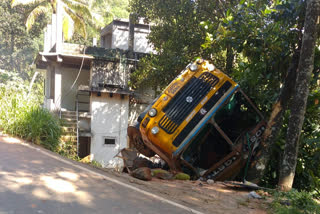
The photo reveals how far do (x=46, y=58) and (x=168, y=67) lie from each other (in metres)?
7.12

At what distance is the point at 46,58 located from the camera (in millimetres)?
16781

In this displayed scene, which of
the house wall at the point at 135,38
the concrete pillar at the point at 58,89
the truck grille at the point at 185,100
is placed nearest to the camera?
the truck grille at the point at 185,100

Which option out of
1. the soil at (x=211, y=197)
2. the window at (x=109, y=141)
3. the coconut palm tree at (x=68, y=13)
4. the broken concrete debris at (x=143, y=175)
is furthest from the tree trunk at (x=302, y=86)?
the coconut palm tree at (x=68, y=13)

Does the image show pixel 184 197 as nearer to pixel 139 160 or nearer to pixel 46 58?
pixel 139 160

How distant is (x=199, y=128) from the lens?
7512mm

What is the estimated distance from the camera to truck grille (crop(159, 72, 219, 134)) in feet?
25.4

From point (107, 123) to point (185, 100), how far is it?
9634mm

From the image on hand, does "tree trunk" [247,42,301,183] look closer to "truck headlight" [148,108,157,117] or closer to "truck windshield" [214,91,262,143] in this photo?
"truck windshield" [214,91,262,143]

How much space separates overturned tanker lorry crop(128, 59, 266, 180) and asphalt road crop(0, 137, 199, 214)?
2547 mm

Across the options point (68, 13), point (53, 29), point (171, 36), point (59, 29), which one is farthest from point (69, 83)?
point (171, 36)

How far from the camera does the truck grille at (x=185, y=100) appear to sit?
7.74 metres

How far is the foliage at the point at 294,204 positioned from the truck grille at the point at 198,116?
8.62ft

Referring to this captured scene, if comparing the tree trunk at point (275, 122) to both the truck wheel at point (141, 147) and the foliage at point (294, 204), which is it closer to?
the foliage at point (294, 204)

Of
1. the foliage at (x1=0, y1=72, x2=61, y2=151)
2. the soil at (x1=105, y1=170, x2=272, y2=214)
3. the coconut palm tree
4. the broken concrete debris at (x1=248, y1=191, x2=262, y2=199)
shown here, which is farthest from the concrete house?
the broken concrete debris at (x1=248, y1=191, x2=262, y2=199)
